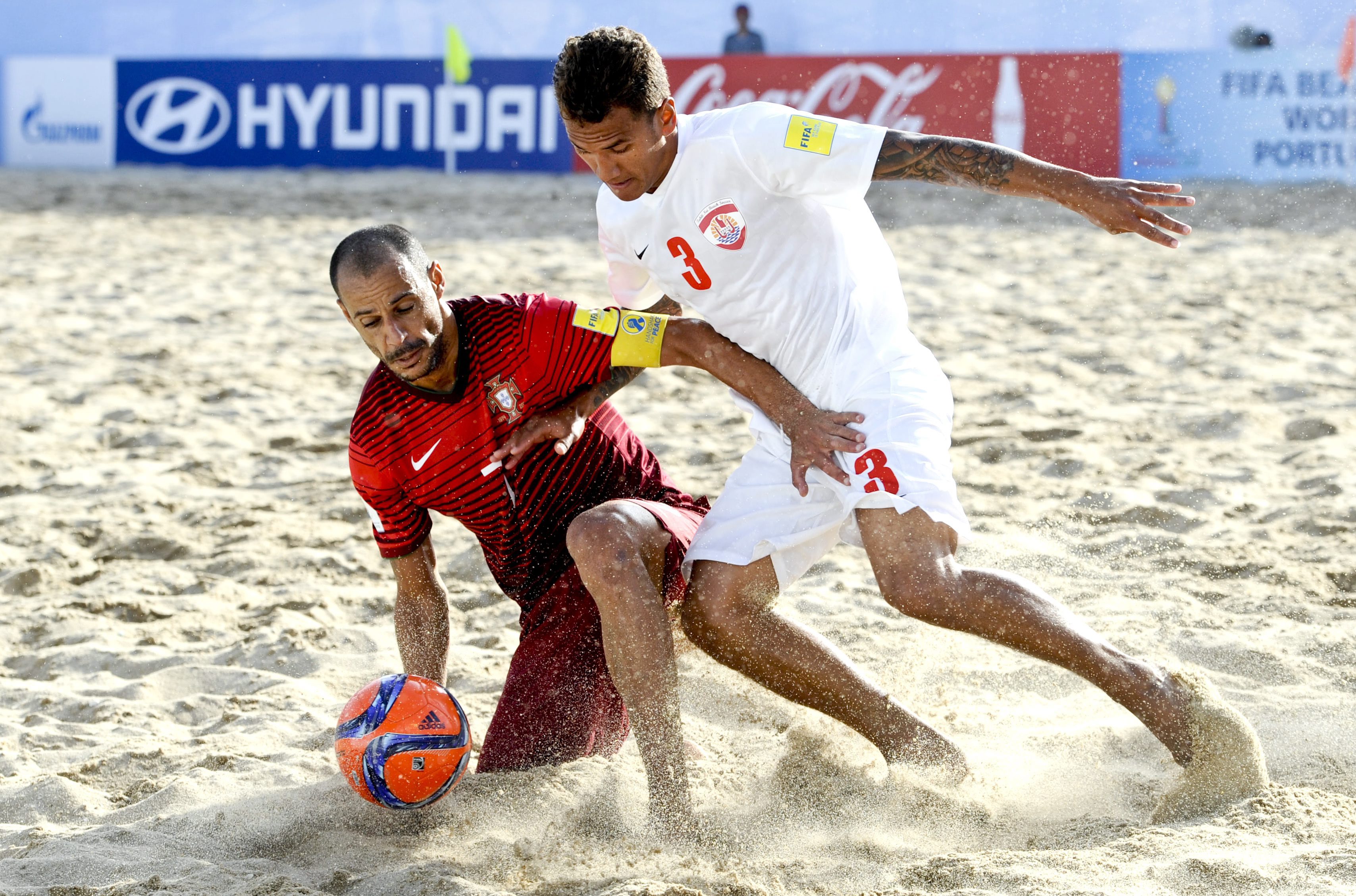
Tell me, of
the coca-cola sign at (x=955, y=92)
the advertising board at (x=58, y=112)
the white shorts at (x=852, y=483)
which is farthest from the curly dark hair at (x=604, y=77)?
the advertising board at (x=58, y=112)

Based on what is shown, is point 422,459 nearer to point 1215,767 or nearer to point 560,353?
point 560,353

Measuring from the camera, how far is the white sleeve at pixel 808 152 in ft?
9.48

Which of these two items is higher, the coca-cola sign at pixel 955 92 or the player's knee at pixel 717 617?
the coca-cola sign at pixel 955 92

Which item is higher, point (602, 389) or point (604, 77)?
point (604, 77)

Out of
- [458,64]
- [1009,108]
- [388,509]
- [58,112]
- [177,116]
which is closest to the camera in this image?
[388,509]

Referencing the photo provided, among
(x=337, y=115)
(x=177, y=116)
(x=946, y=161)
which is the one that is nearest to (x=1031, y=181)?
(x=946, y=161)

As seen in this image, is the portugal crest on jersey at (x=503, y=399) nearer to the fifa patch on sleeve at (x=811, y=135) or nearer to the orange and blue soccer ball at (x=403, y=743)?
the orange and blue soccer ball at (x=403, y=743)

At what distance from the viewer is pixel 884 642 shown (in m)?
3.85

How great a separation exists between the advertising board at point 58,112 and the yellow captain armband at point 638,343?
13072 millimetres

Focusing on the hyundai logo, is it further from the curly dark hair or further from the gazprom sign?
the curly dark hair

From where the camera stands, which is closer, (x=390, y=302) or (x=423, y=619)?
(x=390, y=302)

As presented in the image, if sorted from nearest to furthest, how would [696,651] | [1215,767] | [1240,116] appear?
[1215,767], [696,651], [1240,116]

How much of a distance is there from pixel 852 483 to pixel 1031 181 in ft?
2.51

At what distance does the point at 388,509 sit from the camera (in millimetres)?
3098
